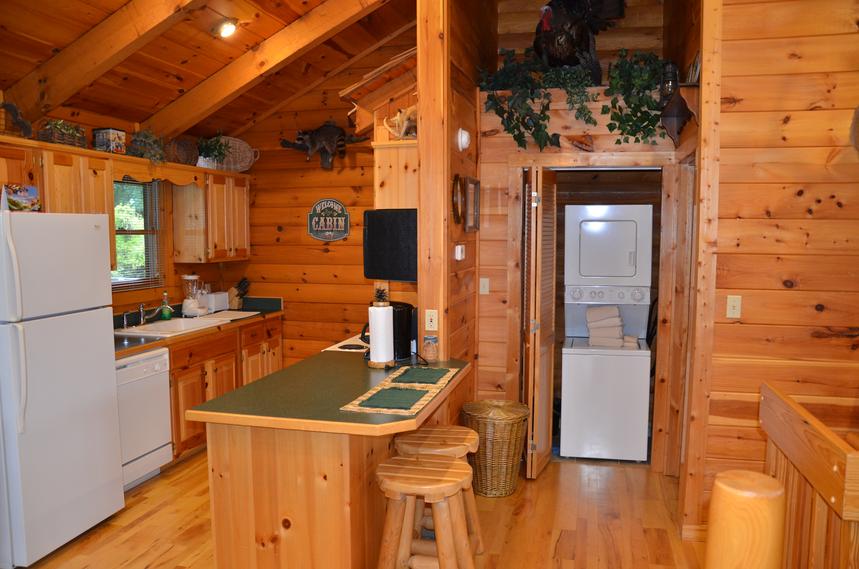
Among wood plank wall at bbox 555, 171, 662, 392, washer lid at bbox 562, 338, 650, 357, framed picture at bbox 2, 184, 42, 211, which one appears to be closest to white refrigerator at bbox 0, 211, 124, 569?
framed picture at bbox 2, 184, 42, 211

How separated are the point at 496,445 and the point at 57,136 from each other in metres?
3.02

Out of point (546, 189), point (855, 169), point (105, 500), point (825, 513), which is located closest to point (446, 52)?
point (546, 189)

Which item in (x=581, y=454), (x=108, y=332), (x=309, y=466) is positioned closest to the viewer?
(x=309, y=466)

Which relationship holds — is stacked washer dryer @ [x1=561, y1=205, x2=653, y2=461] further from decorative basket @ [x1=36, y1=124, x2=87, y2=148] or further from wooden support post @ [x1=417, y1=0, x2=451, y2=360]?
decorative basket @ [x1=36, y1=124, x2=87, y2=148]

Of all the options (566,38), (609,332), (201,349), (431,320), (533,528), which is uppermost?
(566,38)

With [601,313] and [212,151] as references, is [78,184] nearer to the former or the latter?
[212,151]

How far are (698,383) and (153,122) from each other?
392 cm

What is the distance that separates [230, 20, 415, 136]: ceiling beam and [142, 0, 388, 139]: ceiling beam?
74 centimetres

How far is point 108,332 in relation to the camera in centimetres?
340

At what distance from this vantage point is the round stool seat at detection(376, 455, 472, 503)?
2.32 metres

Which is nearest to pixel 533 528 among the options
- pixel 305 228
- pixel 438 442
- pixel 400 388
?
pixel 438 442

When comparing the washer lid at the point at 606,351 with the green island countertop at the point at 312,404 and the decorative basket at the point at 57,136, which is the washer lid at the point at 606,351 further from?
the decorative basket at the point at 57,136

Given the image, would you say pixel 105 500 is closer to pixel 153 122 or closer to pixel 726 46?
pixel 153 122

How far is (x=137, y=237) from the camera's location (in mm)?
4738
